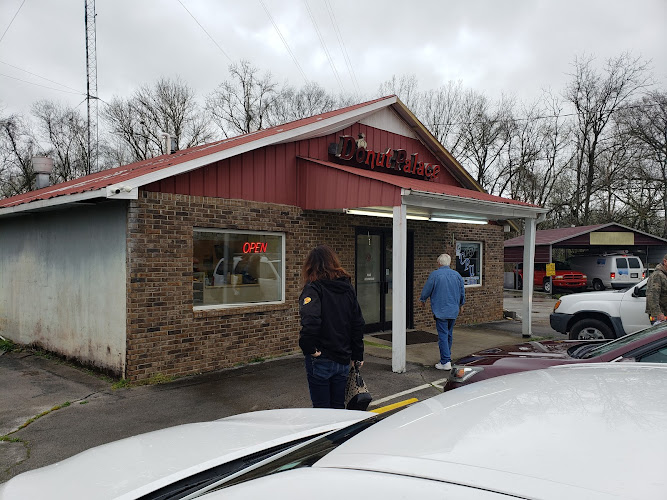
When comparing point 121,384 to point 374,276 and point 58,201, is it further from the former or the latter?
point 374,276

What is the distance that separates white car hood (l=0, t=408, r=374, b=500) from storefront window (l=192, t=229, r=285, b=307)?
516cm

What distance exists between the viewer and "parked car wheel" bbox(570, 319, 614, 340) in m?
8.48

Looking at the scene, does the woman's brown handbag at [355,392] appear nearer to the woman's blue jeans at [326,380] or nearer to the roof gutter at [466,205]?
the woman's blue jeans at [326,380]

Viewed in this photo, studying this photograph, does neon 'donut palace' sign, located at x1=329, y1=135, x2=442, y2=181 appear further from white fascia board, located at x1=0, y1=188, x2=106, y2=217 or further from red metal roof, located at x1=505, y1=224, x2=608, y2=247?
red metal roof, located at x1=505, y1=224, x2=608, y2=247

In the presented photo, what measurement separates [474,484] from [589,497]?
22 centimetres

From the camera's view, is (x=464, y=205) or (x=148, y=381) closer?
(x=148, y=381)

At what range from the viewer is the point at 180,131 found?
3747 centimetres

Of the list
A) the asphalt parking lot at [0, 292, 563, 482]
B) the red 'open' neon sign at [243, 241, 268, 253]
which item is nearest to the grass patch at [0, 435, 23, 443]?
the asphalt parking lot at [0, 292, 563, 482]

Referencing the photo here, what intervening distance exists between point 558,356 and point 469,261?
8.34 m

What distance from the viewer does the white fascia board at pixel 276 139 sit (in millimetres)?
6393

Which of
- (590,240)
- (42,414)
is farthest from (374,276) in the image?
(590,240)

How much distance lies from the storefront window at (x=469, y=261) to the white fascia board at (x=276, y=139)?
4485mm

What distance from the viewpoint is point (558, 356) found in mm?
4523

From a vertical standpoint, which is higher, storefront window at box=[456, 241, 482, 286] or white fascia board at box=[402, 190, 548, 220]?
white fascia board at box=[402, 190, 548, 220]
